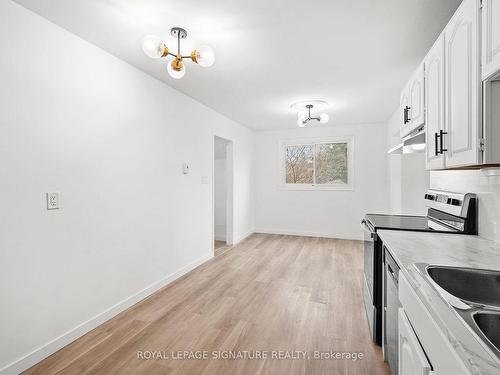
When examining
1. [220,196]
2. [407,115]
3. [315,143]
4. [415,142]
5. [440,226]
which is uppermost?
[315,143]

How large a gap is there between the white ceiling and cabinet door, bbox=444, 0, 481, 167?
0.47 m

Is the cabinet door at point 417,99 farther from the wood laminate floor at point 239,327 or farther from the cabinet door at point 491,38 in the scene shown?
the wood laminate floor at point 239,327

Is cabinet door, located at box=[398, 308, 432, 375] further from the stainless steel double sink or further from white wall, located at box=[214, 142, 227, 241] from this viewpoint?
white wall, located at box=[214, 142, 227, 241]

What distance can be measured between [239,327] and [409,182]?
3189mm

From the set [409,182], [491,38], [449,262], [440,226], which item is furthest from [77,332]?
[409,182]

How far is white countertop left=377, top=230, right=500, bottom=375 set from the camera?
623 mm

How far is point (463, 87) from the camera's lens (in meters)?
1.32

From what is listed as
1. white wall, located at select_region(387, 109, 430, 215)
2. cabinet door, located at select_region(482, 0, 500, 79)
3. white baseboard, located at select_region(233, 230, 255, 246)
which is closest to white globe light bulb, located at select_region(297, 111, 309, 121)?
white wall, located at select_region(387, 109, 430, 215)

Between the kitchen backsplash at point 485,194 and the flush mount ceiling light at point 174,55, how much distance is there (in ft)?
6.67

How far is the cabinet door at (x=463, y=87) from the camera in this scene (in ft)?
3.98

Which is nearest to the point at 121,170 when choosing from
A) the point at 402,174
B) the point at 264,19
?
the point at 264,19

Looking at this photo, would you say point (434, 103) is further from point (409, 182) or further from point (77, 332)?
point (77, 332)

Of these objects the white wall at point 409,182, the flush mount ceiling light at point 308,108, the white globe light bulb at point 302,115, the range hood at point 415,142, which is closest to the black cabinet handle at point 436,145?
the range hood at point 415,142

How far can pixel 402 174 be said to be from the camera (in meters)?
3.99
